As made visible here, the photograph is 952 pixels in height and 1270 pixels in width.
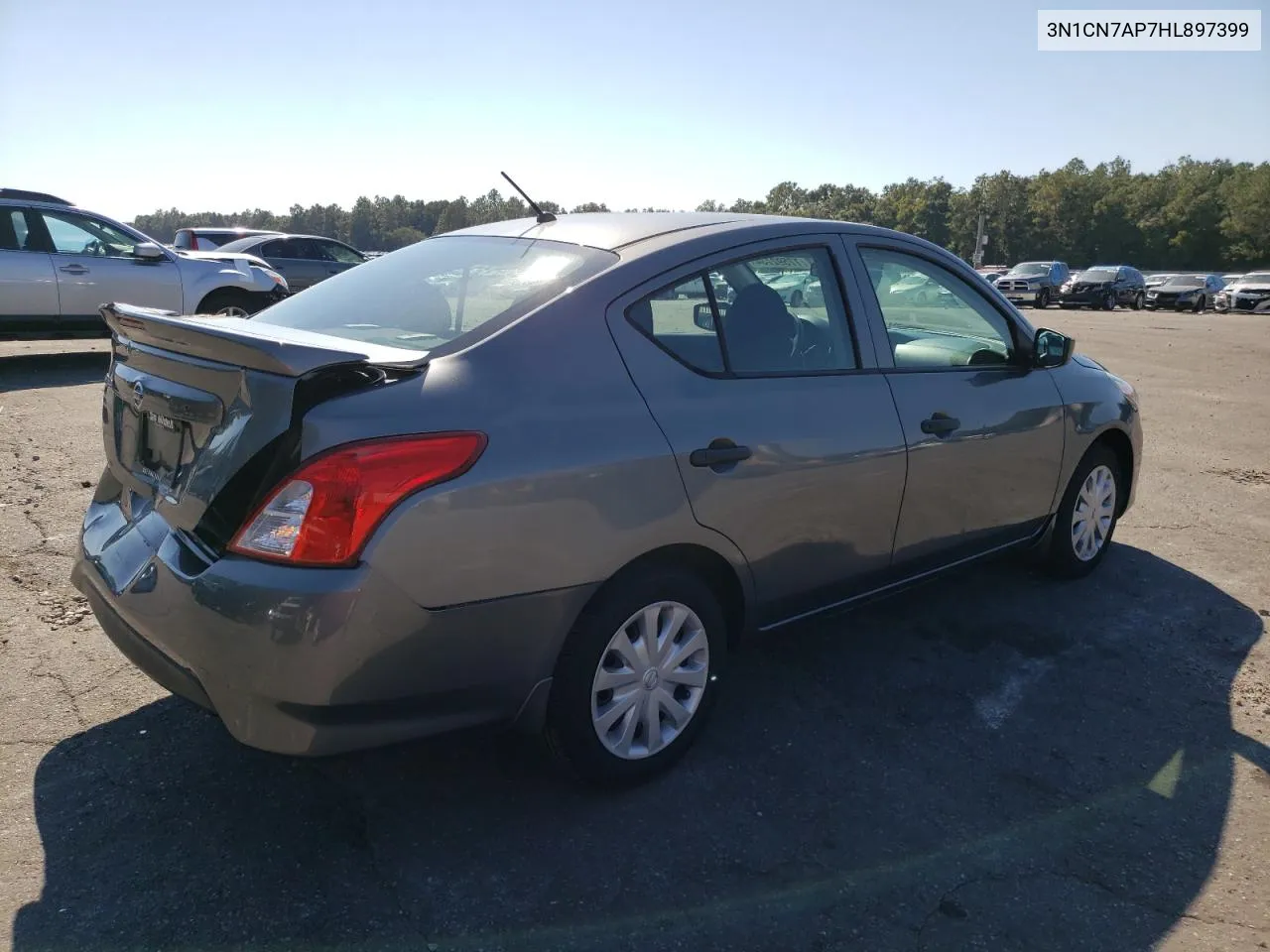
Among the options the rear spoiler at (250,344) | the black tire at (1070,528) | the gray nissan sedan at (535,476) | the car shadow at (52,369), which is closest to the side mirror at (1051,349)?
the gray nissan sedan at (535,476)

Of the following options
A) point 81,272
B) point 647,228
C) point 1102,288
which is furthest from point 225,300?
point 1102,288

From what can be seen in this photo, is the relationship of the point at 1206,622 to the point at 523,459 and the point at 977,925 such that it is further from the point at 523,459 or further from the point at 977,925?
the point at 523,459

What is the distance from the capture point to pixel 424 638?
7.57 ft

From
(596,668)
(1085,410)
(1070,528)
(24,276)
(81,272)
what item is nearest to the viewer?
(596,668)

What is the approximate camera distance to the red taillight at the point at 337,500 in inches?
86.4

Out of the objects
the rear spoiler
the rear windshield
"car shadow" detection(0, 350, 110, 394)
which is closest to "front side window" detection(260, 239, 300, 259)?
"car shadow" detection(0, 350, 110, 394)

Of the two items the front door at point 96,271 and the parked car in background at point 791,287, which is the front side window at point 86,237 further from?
the parked car in background at point 791,287

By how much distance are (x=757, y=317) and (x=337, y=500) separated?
1598 millimetres

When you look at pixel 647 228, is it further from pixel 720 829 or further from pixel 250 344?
pixel 720 829

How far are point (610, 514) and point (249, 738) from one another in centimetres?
105

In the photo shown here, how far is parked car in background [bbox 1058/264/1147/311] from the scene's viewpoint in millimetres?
34438

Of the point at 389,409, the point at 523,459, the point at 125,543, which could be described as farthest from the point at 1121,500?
the point at 125,543

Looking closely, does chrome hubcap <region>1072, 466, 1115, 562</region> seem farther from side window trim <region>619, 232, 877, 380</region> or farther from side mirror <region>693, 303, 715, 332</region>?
side mirror <region>693, 303, 715, 332</region>

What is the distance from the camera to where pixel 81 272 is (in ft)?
33.9
